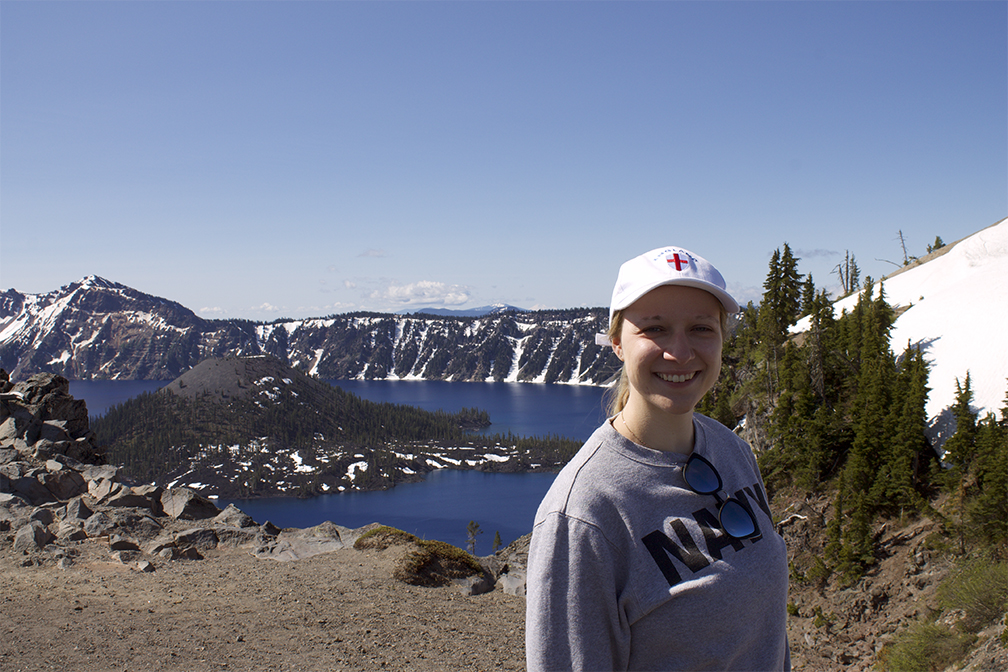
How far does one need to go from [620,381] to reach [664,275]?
1166 mm

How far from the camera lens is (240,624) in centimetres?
1344

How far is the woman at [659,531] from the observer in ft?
8.04

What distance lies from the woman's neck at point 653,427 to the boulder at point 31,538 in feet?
64.9

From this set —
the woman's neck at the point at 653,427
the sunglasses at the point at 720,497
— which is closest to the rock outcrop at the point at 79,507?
the woman's neck at the point at 653,427

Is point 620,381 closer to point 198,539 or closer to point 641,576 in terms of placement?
point 641,576

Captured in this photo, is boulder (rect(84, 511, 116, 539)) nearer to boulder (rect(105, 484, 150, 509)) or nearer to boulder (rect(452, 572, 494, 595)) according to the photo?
boulder (rect(105, 484, 150, 509))

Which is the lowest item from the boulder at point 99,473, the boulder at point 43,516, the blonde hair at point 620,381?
the boulder at point 43,516

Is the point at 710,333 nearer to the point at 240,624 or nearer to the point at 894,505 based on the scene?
the point at 240,624

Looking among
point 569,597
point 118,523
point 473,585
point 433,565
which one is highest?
point 569,597

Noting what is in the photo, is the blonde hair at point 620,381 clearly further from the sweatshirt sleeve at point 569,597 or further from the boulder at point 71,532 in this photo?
the boulder at point 71,532

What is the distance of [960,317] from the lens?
5044 cm

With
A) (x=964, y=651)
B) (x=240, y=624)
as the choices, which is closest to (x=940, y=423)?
(x=964, y=651)

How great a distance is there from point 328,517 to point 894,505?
434 ft

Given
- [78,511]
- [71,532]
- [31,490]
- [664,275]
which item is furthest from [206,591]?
[664,275]
